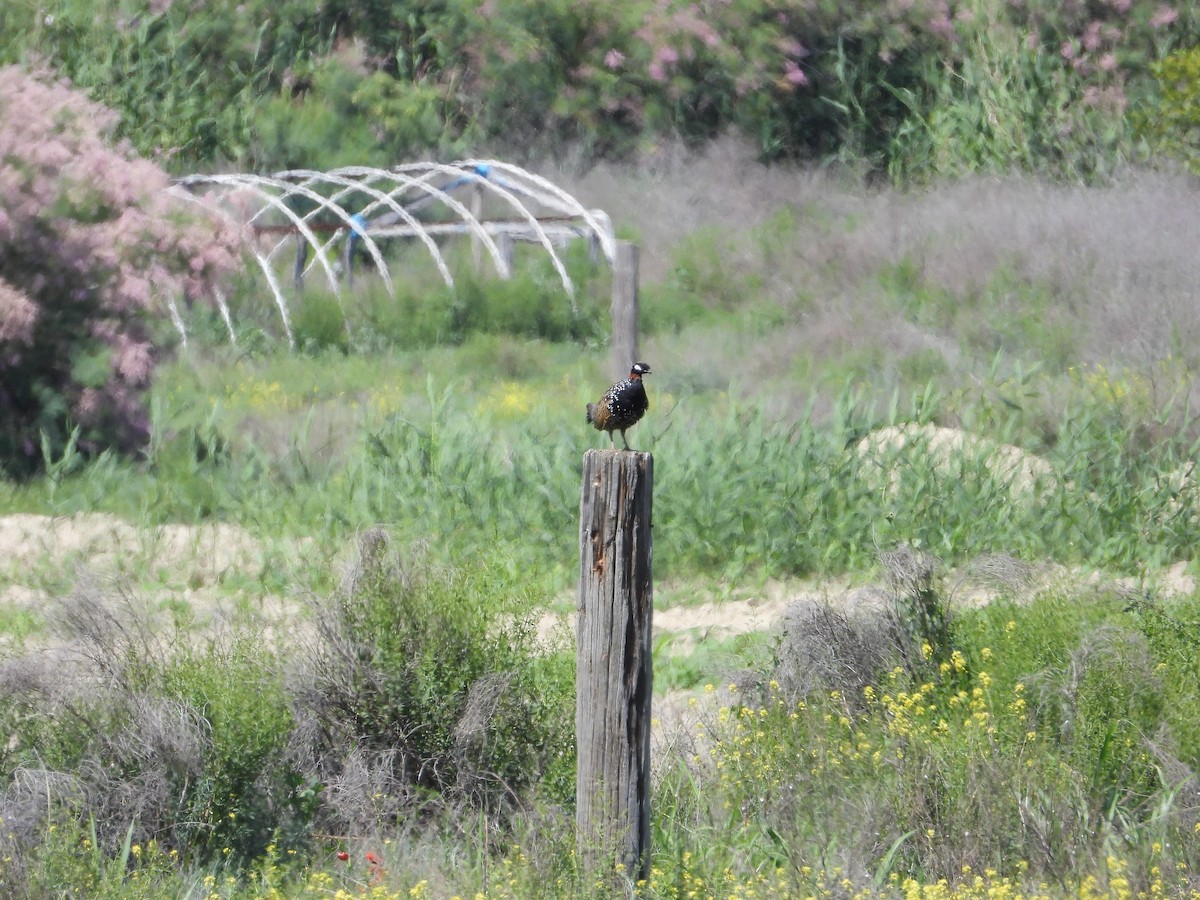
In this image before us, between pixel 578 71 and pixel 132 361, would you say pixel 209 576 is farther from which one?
pixel 578 71

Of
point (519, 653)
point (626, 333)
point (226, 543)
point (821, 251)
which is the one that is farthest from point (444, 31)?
point (519, 653)

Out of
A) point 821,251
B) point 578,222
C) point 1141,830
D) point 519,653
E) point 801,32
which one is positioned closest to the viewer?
point 1141,830

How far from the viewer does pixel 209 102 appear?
18.5 m

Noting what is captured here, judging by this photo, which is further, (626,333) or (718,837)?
(626,333)

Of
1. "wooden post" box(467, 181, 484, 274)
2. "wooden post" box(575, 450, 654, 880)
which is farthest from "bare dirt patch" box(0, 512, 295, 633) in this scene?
"wooden post" box(467, 181, 484, 274)

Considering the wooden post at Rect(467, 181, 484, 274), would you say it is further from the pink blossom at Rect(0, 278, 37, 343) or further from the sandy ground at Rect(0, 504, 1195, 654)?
the sandy ground at Rect(0, 504, 1195, 654)

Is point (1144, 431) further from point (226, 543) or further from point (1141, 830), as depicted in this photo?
Result: point (226, 543)

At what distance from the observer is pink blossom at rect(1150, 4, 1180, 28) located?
1756 cm

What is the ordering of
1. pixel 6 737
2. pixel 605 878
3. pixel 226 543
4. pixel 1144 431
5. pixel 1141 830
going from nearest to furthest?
pixel 605 878 < pixel 1141 830 < pixel 6 737 < pixel 226 543 < pixel 1144 431

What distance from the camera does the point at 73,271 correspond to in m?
8.89

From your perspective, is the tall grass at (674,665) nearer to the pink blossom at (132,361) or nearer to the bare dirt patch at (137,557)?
the bare dirt patch at (137,557)

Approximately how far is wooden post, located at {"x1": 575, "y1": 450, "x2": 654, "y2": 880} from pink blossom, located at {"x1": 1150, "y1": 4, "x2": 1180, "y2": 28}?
15551 millimetres

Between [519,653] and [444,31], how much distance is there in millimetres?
15741

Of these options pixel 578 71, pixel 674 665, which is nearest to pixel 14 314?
pixel 674 665
